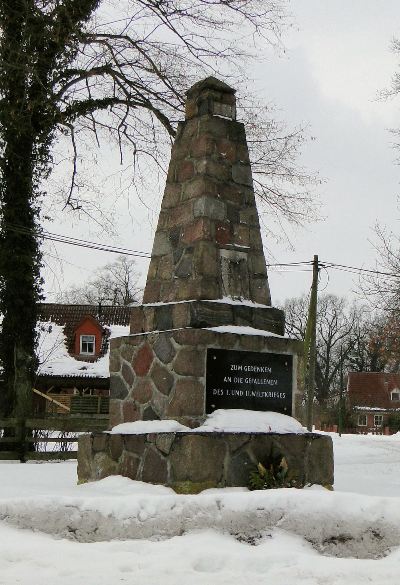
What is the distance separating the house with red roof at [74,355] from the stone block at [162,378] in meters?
23.2

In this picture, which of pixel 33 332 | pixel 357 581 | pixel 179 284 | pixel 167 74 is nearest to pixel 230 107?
pixel 179 284

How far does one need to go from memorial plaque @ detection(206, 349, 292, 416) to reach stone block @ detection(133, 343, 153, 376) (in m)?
0.73

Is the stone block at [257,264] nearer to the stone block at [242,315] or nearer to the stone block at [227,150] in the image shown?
the stone block at [242,315]

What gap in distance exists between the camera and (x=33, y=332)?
16.1m

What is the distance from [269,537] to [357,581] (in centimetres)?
86

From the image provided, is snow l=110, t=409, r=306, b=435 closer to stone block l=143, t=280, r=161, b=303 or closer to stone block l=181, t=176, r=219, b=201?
stone block l=143, t=280, r=161, b=303

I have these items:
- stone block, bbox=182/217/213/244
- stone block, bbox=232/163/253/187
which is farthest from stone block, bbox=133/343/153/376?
stone block, bbox=232/163/253/187

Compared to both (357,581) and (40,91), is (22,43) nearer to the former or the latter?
(40,91)

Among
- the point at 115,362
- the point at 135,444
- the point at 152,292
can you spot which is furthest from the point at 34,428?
the point at 135,444

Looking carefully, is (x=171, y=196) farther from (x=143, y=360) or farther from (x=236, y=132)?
(x=143, y=360)

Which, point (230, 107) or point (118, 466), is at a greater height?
point (230, 107)

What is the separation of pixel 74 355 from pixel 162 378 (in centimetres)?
2553

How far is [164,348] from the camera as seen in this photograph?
24.6 ft

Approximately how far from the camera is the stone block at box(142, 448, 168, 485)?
696 centimetres
